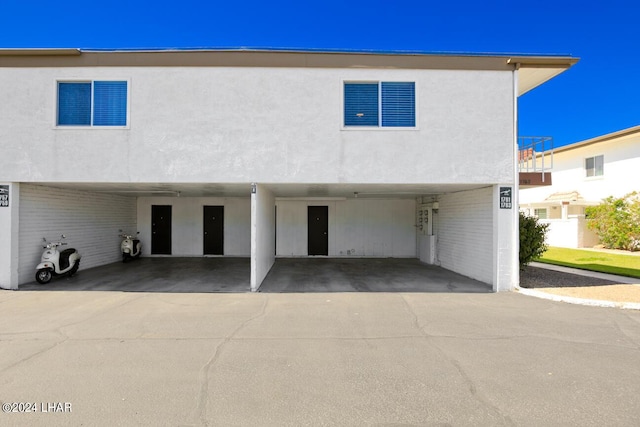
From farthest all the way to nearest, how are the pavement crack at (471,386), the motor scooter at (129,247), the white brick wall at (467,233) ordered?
the motor scooter at (129,247) → the white brick wall at (467,233) → the pavement crack at (471,386)

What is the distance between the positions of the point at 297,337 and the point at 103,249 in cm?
1056

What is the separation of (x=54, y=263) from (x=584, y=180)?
25.9 m

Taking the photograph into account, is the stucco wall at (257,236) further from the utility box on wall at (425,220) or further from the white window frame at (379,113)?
the utility box on wall at (425,220)

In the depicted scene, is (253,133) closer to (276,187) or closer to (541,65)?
(276,187)

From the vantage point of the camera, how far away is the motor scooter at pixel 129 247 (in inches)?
506

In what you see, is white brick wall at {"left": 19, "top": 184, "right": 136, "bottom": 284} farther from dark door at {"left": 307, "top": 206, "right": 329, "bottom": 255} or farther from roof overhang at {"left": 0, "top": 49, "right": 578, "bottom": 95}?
dark door at {"left": 307, "top": 206, "right": 329, "bottom": 255}

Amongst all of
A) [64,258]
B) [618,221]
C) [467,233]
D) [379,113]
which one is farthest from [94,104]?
[618,221]

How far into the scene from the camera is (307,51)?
26.6ft

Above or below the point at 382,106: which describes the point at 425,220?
below

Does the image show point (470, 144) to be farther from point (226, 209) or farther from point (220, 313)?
point (226, 209)

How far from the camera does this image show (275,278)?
9742 millimetres

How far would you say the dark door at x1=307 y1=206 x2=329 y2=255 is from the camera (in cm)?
1477

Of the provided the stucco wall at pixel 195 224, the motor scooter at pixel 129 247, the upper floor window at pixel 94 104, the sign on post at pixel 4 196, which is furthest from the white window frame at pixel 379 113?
the motor scooter at pixel 129 247

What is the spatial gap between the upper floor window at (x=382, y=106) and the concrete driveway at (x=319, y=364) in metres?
4.53
